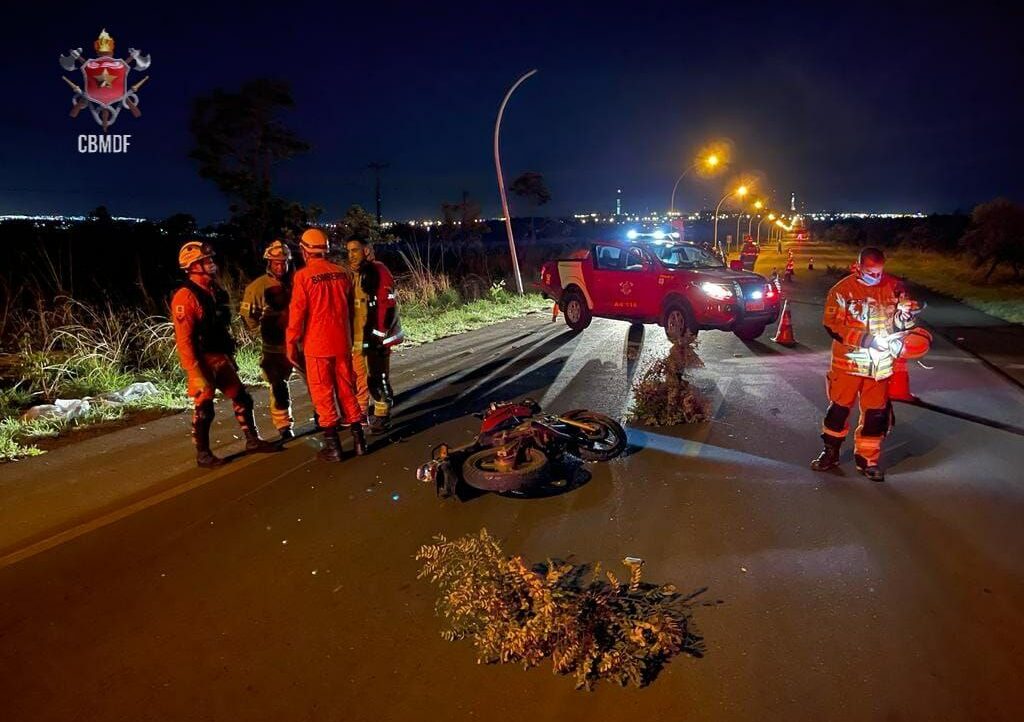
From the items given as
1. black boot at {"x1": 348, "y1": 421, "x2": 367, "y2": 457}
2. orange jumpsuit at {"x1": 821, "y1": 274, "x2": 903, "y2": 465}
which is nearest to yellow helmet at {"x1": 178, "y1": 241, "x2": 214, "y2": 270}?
black boot at {"x1": 348, "y1": 421, "x2": 367, "y2": 457}

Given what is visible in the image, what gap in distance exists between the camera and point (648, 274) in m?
11.5

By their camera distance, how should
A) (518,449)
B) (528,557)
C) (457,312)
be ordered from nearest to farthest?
(528,557), (518,449), (457,312)

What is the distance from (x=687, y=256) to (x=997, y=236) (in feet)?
65.9

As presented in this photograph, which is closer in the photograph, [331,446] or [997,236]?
[331,446]

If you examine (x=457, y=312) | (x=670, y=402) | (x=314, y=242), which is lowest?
(x=670, y=402)

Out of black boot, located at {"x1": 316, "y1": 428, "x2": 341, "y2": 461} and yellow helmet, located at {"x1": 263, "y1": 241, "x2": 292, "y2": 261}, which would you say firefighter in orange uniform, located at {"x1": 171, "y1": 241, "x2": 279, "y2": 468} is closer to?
yellow helmet, located at {"x1": 263, "y1": 241, "x2": 292, "y2": 261}

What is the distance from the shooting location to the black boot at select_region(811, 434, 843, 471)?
16.7 ft

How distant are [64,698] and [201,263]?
3571 mm

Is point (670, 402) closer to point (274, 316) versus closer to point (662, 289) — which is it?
point (274, 316)

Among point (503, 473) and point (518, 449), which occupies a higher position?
point (518, 449)

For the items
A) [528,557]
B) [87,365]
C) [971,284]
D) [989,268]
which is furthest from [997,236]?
[87,365]

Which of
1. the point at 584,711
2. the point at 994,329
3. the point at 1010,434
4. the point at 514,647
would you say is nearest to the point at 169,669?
the point at 514,647

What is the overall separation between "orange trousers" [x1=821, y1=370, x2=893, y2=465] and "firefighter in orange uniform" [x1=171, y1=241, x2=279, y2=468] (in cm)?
503

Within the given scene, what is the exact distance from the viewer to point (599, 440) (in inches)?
212
